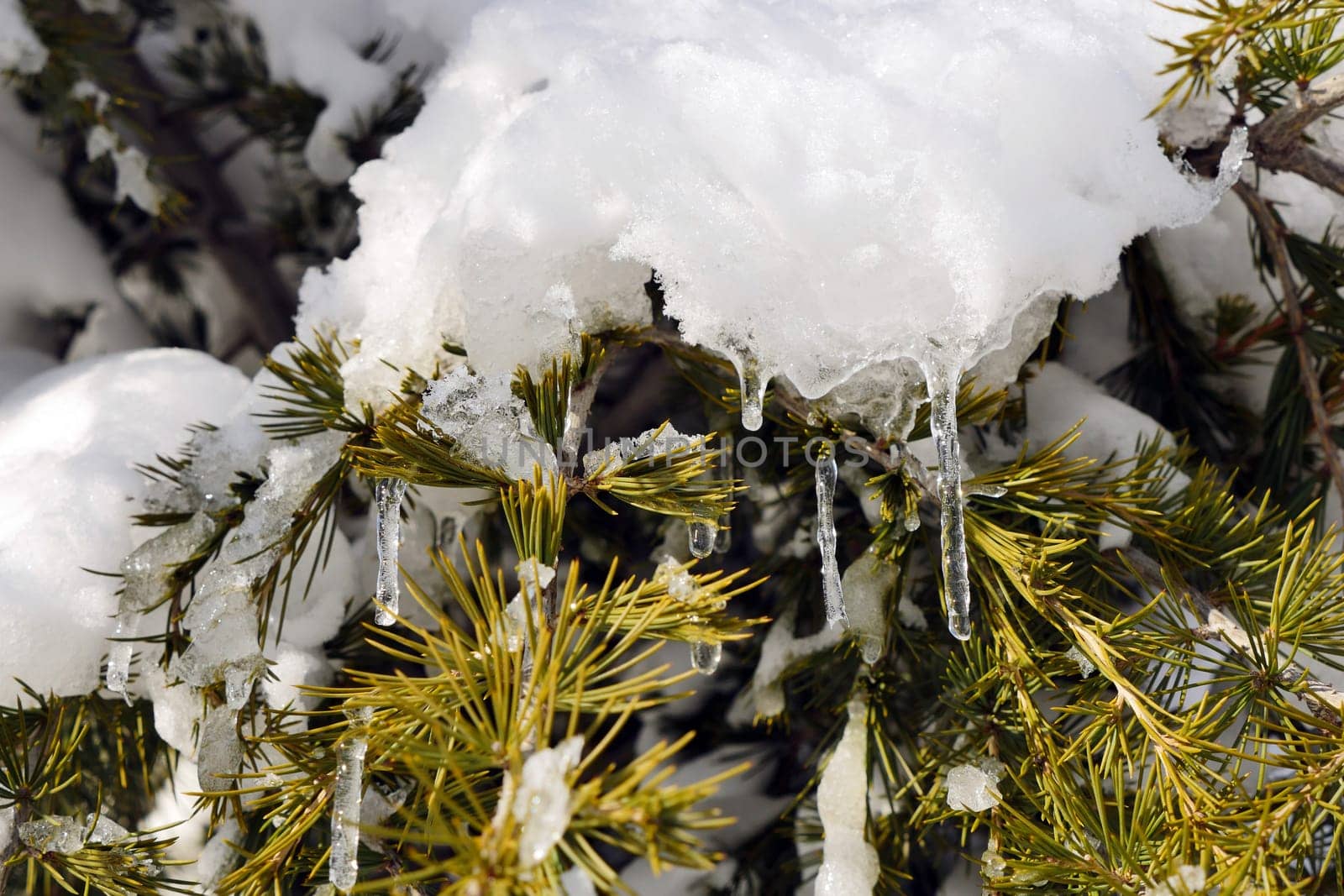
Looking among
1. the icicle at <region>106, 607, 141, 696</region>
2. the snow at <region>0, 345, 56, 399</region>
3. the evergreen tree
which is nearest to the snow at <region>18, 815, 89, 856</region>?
the evergreen tree

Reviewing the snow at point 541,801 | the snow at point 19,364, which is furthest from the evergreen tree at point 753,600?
the snow at point 19,364

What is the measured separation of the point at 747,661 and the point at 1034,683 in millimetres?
465

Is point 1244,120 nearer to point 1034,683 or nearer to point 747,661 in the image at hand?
point 1034,683

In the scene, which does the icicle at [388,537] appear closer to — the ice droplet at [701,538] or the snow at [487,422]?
the snow at [487,422]

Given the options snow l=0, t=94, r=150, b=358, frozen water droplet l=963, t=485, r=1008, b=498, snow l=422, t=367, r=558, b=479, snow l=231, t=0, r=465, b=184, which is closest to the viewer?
snow l=422, t=367, r=558, b=479

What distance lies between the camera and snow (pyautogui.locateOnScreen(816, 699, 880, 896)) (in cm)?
88

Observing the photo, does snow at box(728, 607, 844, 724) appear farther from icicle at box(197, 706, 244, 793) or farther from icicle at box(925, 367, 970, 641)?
icicle at box(197, 706, 244, 793)

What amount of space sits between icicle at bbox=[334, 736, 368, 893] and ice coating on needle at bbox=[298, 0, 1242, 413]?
0.33 m

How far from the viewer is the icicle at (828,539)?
0.76m

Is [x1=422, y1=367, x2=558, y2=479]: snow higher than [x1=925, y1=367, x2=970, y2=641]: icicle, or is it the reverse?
[x1=925, y1=367, x2=970, y2=641]: icicle

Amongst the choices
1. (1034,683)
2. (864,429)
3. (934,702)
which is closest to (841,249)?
(864,429)

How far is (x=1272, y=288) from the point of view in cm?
116

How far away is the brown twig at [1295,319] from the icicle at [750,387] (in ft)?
1.99

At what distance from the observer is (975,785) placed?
2.64ft
